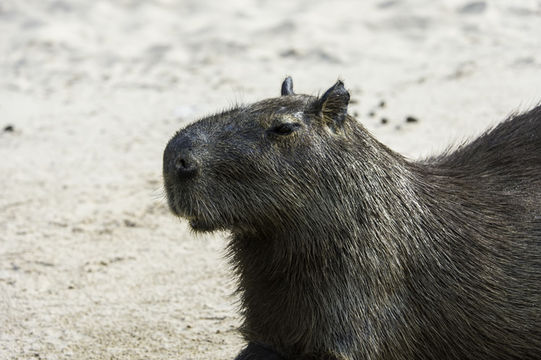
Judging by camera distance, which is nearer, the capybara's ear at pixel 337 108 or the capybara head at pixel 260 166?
the capybara head at pixel 260 166

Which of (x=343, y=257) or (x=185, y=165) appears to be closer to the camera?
(x=185, y=165)

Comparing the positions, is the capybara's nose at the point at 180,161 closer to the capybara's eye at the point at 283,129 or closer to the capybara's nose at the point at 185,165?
the capybara's nose at the point at 185,165

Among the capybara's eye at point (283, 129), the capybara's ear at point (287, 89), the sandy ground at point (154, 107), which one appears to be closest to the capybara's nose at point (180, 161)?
the capybara's eye at point (283, 129)

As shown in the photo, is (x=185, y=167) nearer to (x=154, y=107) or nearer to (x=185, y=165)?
(x=185, y=165)

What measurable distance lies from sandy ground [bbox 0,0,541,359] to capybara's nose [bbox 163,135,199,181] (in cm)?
48

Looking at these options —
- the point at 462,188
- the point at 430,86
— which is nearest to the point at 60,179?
the point at 430,86

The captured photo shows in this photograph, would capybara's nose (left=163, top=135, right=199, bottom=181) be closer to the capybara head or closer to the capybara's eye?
the capybara head

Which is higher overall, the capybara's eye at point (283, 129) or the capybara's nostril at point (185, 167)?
the capybara's eye at point (283, 129)

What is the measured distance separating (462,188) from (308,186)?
0.77 metres

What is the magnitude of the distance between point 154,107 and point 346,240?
489cm

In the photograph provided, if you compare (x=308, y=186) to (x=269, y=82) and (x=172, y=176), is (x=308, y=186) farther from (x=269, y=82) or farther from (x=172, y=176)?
(x=269, y=82)

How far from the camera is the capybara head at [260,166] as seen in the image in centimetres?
321

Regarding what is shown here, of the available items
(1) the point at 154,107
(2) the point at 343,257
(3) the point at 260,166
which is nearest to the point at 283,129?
(3) the point at 260,166

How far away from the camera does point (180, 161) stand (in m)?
3.19
